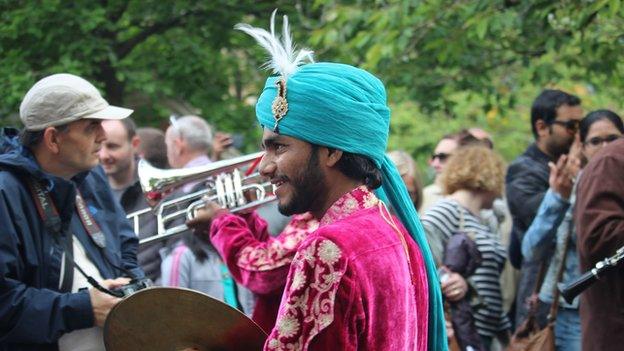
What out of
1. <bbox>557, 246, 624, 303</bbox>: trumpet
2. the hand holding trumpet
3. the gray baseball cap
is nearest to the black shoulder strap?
the gray baseball cap

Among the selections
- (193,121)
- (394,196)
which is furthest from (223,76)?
(394,196)

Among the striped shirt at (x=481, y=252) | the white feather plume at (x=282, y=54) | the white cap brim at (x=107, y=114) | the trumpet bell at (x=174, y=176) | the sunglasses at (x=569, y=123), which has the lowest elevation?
the striped shirt at (x=481, y=252)

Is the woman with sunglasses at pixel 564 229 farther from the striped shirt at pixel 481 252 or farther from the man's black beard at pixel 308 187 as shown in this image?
the man's black beard at pixel 308 187

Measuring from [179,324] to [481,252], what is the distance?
3375 mm

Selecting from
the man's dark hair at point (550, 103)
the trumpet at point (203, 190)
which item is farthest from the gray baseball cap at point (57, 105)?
the man's dark hair at point (550, 103)

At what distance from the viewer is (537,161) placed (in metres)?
7.18

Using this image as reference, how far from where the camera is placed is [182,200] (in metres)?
5.94

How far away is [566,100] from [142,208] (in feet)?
8.91

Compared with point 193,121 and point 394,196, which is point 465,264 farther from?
point 394,196

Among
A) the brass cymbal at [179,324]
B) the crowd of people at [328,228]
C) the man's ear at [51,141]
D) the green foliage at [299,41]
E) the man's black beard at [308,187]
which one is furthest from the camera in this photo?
the green foliage at [299,41]

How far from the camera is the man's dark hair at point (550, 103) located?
7.19 m

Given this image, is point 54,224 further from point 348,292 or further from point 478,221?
point 478,221

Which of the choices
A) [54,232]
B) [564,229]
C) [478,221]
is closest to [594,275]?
Result: [564,229]

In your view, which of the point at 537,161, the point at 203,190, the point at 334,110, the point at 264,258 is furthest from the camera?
the point at 537,161
